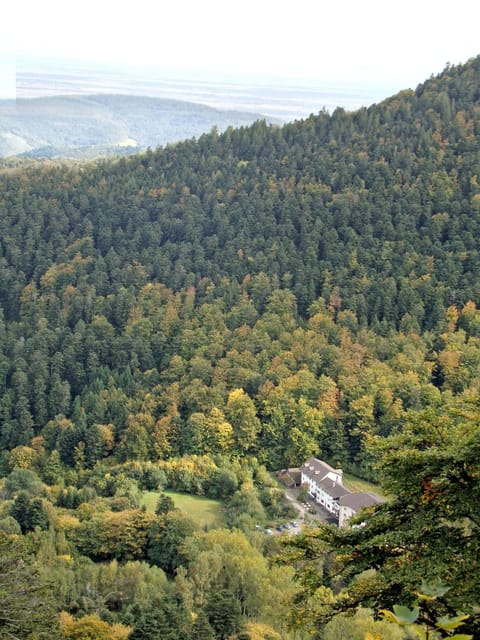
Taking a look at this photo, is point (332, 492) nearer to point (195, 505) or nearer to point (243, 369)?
point (195, 505)

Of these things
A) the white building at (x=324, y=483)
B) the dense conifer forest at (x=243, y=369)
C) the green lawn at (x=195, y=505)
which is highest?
the dense conifer forest at (x=243, y=369)

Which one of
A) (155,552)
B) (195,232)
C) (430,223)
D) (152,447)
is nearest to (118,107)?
(195,232)

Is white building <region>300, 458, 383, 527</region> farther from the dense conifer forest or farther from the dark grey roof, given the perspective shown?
the dense conifer forest

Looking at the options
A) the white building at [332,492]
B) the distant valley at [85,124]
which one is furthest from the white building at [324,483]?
the distant valley at [85,124]

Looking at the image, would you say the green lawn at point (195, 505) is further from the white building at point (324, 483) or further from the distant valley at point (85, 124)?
the distant valley at point (85, 124)

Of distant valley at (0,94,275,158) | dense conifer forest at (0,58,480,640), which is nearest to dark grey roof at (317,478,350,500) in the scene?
dense conifer forest at (0,58,480,640)

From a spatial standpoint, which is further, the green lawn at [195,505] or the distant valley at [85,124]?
the distant valley at [85,124]

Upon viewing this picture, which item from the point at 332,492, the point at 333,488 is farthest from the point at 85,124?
the point at 332,492
